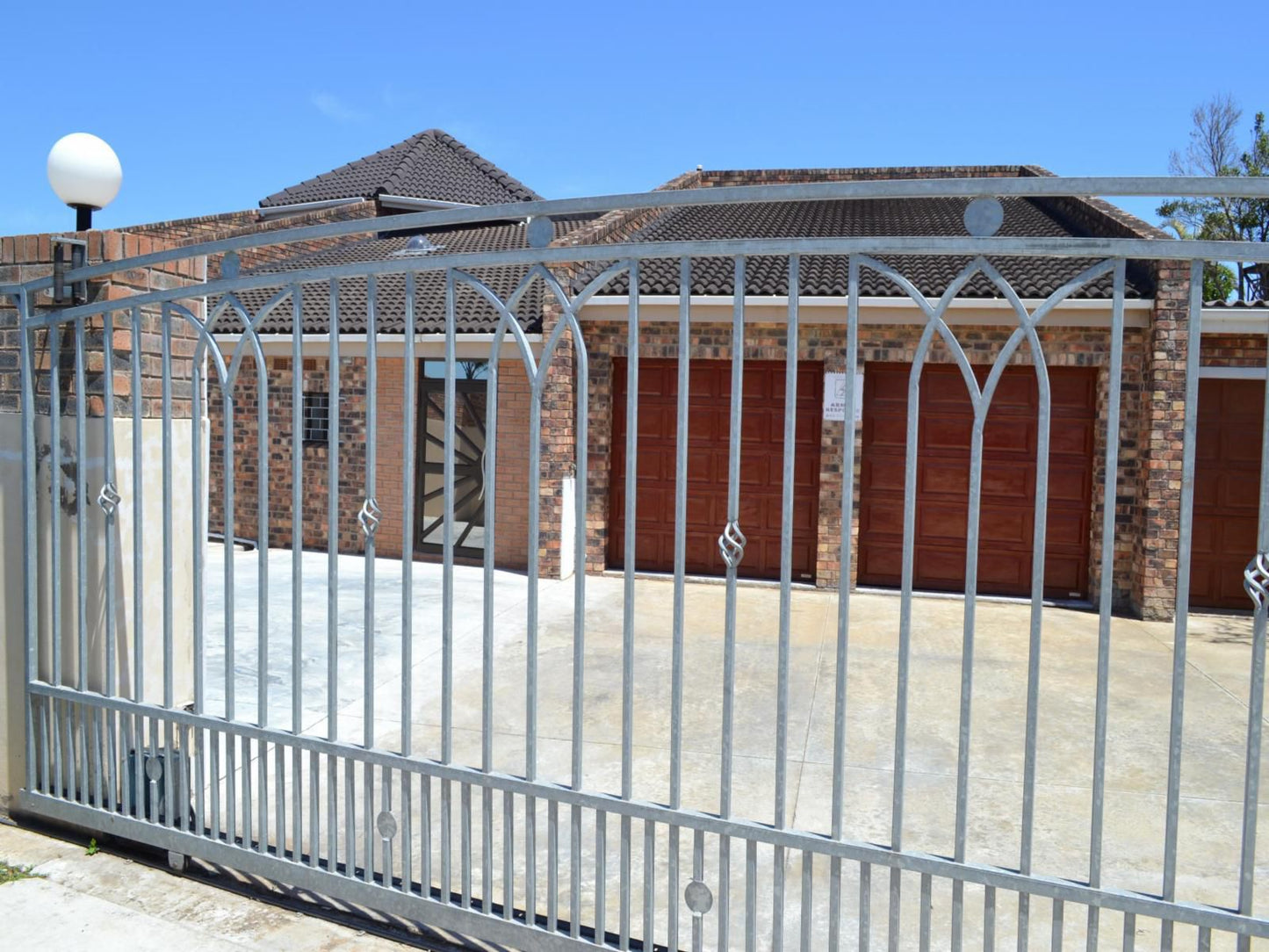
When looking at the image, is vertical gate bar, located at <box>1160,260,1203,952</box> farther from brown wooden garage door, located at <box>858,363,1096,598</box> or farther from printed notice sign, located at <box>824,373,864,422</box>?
brown wooden garage door, located at <box>858,363,1096,598</box>

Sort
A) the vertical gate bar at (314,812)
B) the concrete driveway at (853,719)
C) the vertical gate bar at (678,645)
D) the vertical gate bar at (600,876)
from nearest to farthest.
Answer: the vertical gate bar at (678,645) → the vertical gate bar at (600,876) → the vertical gate bar at (314,812) → the concrete driveway at (853,719)

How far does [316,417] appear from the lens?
42.4 feet

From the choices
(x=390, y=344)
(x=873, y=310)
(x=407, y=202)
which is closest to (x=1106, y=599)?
(x=873, y=310)

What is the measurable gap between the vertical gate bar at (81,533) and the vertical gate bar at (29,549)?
0.16 metres

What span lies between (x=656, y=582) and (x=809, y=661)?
3.70 m

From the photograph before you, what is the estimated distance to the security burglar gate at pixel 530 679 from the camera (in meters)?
2.40

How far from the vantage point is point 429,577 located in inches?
444

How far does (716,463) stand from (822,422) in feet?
4.31

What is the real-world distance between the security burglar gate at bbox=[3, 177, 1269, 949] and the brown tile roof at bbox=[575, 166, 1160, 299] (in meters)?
5.00

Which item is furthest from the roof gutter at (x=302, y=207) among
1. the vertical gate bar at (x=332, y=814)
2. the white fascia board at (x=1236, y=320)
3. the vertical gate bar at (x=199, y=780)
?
the vertical gate bar at (x=332, y=814)

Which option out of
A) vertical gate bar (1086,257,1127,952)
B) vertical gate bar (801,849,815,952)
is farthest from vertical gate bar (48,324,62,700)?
vertical gate bar (1086,257,1127,952)

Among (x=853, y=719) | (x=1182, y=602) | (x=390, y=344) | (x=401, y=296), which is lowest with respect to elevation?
(x=853, y=719)

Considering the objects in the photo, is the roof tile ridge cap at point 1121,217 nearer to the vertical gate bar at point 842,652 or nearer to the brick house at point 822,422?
the brick house at point 822,422

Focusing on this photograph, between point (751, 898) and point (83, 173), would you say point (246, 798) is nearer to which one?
point (751, 898)
